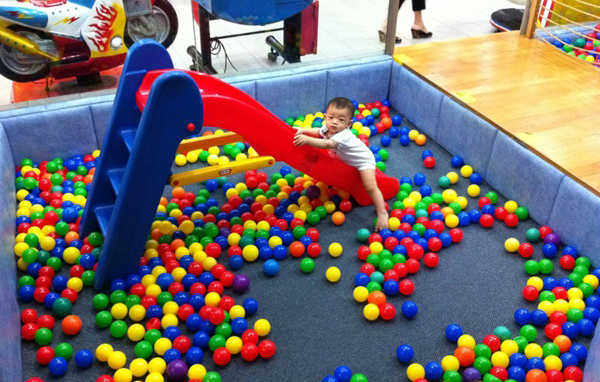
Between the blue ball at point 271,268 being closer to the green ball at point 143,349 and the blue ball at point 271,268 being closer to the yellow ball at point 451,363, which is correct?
the green ball at point 143,349

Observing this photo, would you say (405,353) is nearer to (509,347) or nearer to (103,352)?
(509,347)

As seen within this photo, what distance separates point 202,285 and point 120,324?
1.07 ft

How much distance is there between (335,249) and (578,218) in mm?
1012

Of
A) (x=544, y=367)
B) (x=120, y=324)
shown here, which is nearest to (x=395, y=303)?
(x=544, y=367)

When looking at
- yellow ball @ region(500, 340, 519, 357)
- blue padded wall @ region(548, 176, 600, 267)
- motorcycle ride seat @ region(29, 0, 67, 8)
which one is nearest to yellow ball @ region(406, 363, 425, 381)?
yellow ball @ region(500, 340, 519, 357)

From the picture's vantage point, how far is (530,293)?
2.22m

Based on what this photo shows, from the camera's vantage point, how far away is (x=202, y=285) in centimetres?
220

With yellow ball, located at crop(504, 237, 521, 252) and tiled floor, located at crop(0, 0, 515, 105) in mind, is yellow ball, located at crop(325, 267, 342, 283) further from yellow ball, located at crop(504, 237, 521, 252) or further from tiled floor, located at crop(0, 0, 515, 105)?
tiled floor, located at crop(0, 0, 515, 105)

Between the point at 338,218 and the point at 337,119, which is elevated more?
the point at 337,119

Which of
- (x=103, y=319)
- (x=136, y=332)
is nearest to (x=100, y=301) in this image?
(x=103, y=319)

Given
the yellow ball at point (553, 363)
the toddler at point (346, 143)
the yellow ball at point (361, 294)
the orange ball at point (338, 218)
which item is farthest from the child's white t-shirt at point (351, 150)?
the yellow ball at point (553, 363)

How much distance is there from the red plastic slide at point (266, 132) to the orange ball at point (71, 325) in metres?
0.79

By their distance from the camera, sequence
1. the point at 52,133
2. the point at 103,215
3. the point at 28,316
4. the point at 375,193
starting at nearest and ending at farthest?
1. the point at 28,316
2. the point at 103,215
3. the point at 375,193
4. the point at 52,133

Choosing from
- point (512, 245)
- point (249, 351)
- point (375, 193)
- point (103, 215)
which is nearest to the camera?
point (249, 351)
